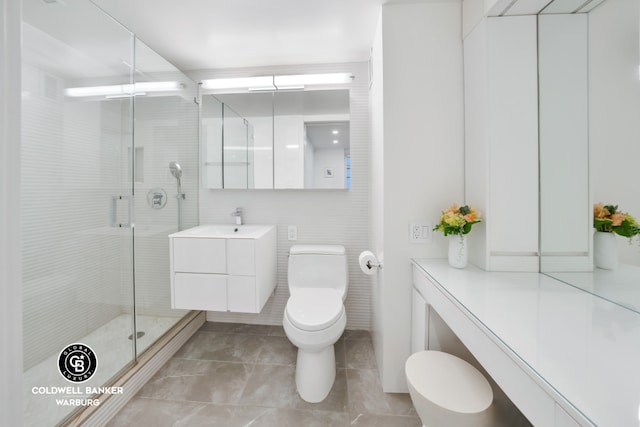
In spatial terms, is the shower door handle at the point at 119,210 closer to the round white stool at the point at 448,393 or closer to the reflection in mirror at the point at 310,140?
the reflection in mirror at the point at 310,140

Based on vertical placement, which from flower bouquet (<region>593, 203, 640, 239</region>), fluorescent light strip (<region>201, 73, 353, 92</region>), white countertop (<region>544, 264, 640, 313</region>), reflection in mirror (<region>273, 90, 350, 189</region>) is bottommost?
white countertop (<region>544, 264, 640, 313</region>)

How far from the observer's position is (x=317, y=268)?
1964mm

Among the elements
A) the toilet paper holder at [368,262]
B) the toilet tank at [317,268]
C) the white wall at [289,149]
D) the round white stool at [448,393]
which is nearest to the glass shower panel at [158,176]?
the white wall at [289,149]

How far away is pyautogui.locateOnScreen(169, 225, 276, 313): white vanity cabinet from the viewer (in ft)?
5.59

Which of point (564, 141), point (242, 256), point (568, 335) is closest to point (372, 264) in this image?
point (242, 256)

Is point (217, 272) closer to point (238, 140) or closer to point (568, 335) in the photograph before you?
point (238, 140)

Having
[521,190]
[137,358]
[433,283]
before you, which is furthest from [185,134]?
[521,190]

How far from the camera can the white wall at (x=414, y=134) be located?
4.69 feet

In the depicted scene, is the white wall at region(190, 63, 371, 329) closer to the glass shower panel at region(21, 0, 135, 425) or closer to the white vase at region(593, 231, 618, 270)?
the glass shower panel at region(21, 0, 135, 425)

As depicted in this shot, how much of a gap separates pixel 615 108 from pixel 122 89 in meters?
2.35

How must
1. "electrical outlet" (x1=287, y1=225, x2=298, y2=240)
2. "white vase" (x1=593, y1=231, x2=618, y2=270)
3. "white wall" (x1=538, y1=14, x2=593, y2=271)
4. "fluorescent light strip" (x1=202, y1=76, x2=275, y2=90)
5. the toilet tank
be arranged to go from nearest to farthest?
"white vase" (x1=593, y1=231, x2=618, y2=270)
"white wall" (x1=538, y1=14, x2=593, y2=271)
the toilet tank
"fluorescent light strip" (x1=202, y1=76, x2=275, y2=90)
"electrical outlet" (x1=287, y1=225, x2=298, y2=240)

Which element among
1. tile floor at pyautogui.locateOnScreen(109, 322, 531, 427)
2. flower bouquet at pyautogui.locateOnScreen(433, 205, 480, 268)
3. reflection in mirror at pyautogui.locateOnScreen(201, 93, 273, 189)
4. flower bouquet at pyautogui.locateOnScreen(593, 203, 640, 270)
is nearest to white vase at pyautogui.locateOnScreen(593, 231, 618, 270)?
flower bouquet at pyautogui.locateOnScreen(593, 203, 640, 270)

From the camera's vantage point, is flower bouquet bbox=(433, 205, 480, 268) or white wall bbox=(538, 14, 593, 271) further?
flower bouquet bbox=(433, 205, 480, 268)

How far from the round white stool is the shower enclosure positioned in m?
1.59
